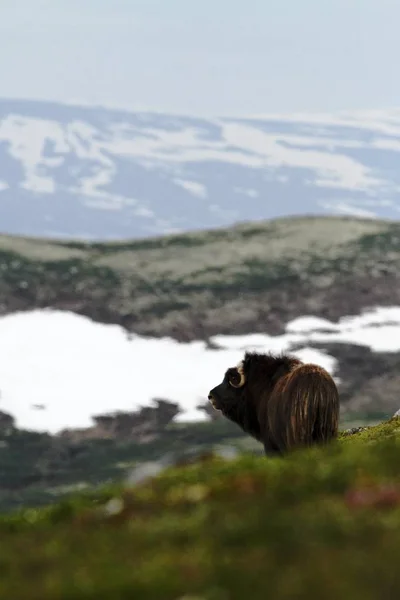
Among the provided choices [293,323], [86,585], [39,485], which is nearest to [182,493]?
[86,585]

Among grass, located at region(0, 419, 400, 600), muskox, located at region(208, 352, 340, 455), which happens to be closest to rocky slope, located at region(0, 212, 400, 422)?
muskox, located at region(208, 352, 340, 455)

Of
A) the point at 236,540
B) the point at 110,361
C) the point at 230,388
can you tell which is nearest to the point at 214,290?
the point at 110,361

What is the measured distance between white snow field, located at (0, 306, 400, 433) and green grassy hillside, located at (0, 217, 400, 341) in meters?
4.86

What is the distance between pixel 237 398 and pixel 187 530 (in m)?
13.4

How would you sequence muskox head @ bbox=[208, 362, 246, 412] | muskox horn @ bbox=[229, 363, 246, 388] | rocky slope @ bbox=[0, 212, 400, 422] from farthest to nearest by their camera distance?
rocky slope @ bbox=[0, 212, 400, 422] → muskox head @ bbox=[208, 362, 246, 412] → muskox horn @ bbox=[229, 363, 246, 388]

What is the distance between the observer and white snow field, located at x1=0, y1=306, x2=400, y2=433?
138 meters

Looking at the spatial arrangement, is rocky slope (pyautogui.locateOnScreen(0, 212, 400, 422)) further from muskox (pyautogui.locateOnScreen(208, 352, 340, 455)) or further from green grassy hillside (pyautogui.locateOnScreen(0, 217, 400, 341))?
muskox (pyautogui.locateOnScreen(208, 352, 340, 455))

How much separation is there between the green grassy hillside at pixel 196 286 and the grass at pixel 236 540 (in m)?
149

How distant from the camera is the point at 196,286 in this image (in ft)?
602

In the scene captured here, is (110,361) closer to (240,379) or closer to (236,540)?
(240,379)

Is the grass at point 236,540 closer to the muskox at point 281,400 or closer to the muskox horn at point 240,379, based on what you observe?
the muskox at point 281,400

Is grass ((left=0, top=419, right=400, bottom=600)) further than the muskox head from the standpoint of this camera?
No

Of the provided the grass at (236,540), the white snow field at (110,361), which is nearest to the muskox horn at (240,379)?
the grass at (236,540)

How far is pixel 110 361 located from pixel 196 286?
3696 centimetres
